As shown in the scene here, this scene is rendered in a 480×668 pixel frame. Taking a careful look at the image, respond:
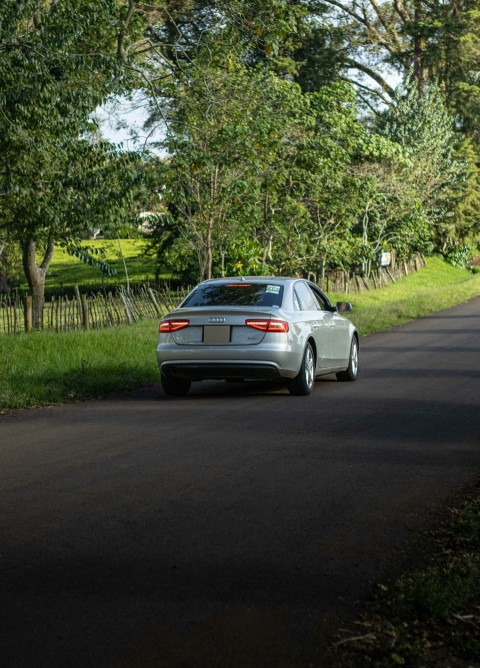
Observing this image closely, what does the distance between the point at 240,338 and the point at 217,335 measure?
11.5 inches

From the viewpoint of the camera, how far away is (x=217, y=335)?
14.3 metres

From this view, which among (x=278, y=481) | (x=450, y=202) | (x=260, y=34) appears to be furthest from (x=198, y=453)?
(x=450, y=202)

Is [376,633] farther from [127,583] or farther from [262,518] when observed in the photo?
[262,518]

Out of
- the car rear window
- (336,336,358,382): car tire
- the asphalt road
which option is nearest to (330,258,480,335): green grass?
(336,336,358,382): car tire

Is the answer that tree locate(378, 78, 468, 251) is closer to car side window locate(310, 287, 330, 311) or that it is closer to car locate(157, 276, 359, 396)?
car side window locate(310, 287, 330, 311)

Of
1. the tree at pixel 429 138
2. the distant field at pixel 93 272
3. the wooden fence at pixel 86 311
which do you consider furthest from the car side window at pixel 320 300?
the distant field at pixel 93 272

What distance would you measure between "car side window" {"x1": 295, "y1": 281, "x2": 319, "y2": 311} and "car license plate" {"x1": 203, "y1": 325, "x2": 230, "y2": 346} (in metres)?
1.46

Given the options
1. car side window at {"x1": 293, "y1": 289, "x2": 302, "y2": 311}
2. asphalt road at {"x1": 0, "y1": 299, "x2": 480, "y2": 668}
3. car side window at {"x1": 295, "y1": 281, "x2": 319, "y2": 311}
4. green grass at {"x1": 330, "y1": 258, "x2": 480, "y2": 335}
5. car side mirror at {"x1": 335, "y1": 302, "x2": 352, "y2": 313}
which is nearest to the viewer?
asphalt road at {"x1": 0, "y1": 299, "x2": 480, "y2": 668}

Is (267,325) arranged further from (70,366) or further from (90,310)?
(90,310)

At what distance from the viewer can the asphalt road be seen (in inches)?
189

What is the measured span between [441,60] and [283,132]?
30.7 meters

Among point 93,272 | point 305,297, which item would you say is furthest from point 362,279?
point 305,297

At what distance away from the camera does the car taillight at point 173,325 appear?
569 inches

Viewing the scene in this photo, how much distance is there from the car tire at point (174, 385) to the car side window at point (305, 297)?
6.22 ft
